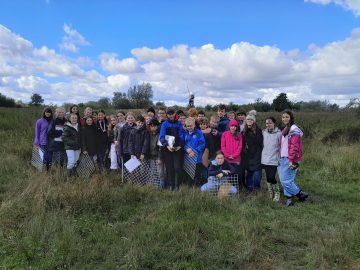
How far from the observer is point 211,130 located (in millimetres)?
9000

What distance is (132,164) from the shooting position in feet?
29.0

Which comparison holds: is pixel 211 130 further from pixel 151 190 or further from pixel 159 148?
pixel 151 190

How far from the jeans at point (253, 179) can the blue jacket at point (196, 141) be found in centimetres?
119

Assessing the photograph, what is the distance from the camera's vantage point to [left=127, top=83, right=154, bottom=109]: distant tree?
3290 cm

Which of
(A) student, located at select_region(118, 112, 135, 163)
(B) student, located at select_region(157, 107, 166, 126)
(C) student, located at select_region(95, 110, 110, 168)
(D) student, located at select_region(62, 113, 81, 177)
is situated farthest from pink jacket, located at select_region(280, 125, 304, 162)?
(D) student, located at select_region(62, 113, 81, 177)

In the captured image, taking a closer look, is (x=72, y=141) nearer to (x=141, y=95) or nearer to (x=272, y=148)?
(x=272, y=148)

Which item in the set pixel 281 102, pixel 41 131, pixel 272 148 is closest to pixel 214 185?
pixel 272 148

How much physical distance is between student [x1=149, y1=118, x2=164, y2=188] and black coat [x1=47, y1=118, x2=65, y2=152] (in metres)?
2.26

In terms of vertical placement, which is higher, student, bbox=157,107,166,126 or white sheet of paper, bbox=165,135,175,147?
student, bbox=157,107,166,126

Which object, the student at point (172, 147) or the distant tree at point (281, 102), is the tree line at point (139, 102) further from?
the student at point (172, 147)

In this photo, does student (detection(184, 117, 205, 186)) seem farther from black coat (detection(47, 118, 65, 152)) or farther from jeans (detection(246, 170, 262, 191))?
black coat (detection(47, 118, 65, 152))

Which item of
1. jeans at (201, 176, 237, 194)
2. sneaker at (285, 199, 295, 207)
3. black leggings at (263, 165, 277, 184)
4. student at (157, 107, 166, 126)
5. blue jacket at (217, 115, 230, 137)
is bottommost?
sneaker at (285, 199, 295, 207)

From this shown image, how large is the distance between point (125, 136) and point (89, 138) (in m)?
1.04

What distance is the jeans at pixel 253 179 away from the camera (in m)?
8.62
